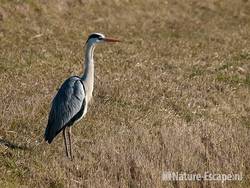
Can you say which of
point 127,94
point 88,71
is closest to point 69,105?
point 88,71

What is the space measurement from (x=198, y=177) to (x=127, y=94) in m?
4.43

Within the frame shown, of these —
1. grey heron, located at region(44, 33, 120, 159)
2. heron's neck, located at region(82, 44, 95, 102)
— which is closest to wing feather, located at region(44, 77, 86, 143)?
grey heron, located at region(44, 33, 120, 159)

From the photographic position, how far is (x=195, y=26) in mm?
25625

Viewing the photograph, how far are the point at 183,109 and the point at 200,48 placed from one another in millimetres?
8687

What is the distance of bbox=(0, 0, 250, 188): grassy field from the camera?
32.0 ft

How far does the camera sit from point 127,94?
1394 centimetres

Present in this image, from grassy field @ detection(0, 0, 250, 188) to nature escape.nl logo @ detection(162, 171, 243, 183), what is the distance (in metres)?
0.09

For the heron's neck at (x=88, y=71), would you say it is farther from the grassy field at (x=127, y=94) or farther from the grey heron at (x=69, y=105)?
the grassy field at (x=127, y=94)

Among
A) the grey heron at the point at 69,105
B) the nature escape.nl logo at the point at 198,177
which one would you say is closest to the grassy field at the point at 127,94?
the nature escape.nl logo at the point at 198,177

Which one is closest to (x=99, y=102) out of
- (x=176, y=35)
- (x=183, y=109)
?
(x=183, y=109)

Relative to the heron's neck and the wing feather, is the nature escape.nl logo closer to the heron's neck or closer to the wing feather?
the wing feather

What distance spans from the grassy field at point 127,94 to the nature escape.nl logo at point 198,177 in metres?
0.09

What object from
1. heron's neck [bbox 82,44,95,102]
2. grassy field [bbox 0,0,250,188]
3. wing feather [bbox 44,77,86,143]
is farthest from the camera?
heron's neck [bbox 82,44,95,102]

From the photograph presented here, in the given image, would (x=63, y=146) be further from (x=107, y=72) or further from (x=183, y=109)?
(x=107, y=72)
